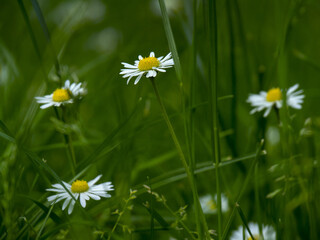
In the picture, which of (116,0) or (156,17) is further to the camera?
(116,0)

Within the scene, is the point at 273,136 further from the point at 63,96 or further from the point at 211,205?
the point at 63,96

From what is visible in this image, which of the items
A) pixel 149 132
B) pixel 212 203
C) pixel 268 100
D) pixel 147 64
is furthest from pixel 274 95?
pixel 149 132

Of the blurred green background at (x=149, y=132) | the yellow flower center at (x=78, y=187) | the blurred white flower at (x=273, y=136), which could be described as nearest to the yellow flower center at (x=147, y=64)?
the blurred green background at (x=149, y=132)

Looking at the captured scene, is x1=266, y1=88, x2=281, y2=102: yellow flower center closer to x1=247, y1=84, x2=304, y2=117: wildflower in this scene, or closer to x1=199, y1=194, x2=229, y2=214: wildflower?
x1=247, y1=84, x2=304, y2=117: wildflower

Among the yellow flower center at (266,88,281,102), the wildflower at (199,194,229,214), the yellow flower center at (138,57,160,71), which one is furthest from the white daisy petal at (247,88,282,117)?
the yellow flower center at (138,57,160,71)

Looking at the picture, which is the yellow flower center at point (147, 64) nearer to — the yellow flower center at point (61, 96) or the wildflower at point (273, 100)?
the yellow flower center at point (61, 96)

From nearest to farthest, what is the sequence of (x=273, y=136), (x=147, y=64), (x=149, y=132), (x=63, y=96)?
(x=147, y=64), (x=63, y=96), (x=273, y=136), (x=149, y=132)

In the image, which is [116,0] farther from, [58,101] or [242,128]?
[58,101]

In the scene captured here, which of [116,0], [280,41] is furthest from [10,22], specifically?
[280,41]
